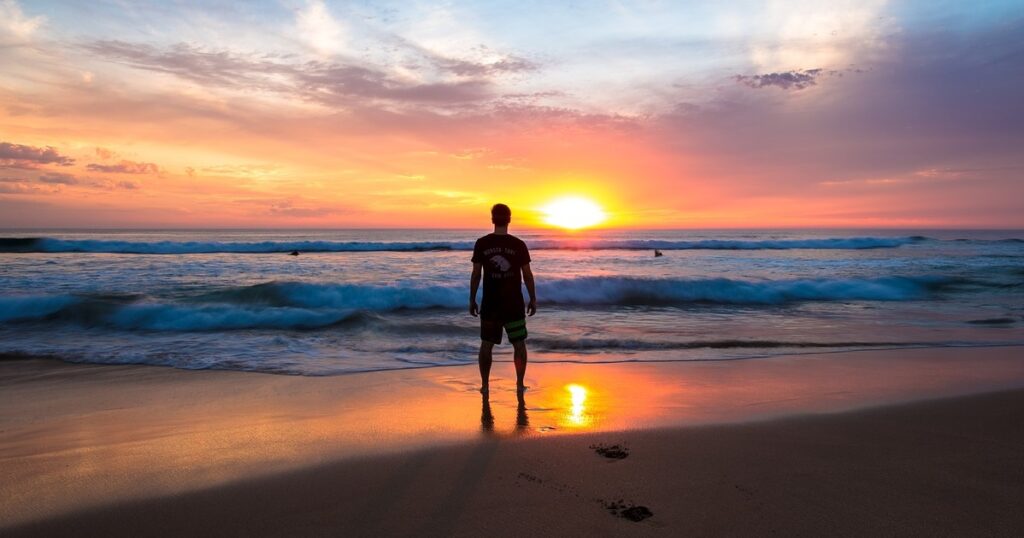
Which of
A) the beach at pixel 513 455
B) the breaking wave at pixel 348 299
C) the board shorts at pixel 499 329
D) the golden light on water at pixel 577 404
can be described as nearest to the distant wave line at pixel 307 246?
the breaking wave at pixel 348 299

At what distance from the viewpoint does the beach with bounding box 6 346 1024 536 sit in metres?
3.13

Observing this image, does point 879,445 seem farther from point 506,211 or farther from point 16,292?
point 16,292

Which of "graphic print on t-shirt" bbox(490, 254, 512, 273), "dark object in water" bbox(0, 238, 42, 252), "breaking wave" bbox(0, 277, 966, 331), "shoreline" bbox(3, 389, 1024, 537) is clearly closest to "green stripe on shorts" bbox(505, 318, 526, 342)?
"graphic print on t-shirt" bbox(490, 254, 512, 273)

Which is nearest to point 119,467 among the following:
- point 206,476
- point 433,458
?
point 206,476

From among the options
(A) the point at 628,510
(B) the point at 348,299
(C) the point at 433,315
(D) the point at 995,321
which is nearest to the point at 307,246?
(B) the point at 348,299

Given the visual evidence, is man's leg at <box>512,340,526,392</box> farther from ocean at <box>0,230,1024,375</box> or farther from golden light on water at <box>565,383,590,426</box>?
ocean at <box>0,230,1024,375</box>

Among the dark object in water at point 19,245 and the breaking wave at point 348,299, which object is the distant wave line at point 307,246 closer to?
the dark object in water at point 19,245

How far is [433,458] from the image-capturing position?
13.3ft

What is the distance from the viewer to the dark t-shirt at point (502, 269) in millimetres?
6016

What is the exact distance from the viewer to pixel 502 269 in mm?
6016

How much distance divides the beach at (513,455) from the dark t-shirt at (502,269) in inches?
34.3

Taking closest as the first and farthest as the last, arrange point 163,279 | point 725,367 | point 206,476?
1. point 206,476
2. point 725,367
3. point 163,279

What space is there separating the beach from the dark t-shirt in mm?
872

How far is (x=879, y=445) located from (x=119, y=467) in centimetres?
520
